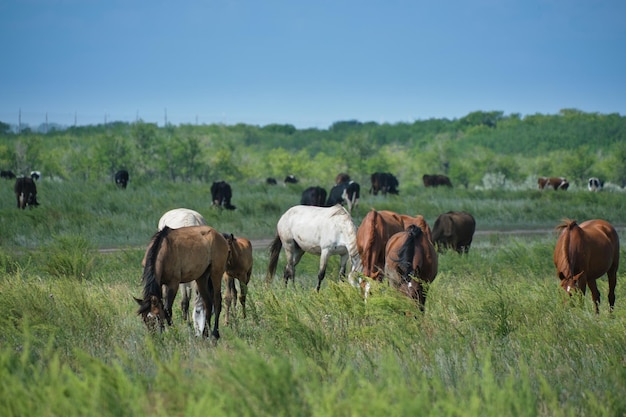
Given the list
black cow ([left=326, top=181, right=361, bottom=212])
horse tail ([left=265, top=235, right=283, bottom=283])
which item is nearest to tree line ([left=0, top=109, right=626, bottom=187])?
black cow ([left=326, top=181, right=361, bottom=212])

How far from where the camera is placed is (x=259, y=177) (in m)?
98.8

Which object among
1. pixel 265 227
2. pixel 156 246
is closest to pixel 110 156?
pixel 265 227

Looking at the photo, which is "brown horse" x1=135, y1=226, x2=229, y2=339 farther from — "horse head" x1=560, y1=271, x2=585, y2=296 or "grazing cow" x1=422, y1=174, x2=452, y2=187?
"grazing cow" x1=422, y1=174, x2=452, y2=187

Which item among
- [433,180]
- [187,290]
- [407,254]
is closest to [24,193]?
[187,290]

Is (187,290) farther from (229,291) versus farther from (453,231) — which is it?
(453,231)

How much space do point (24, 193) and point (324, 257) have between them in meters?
20.2

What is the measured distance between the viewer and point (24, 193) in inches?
1229

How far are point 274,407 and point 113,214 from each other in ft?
90.5

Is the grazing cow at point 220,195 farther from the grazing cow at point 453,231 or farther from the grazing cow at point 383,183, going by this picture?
the grazing cow at point 383,183

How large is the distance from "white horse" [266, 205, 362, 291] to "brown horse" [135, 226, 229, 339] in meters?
3.98

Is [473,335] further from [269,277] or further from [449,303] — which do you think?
[269,277]

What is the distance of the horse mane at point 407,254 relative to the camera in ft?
32.8

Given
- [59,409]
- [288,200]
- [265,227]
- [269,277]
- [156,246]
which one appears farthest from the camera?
[288,200]

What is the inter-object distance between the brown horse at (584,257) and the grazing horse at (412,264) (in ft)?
6.58
